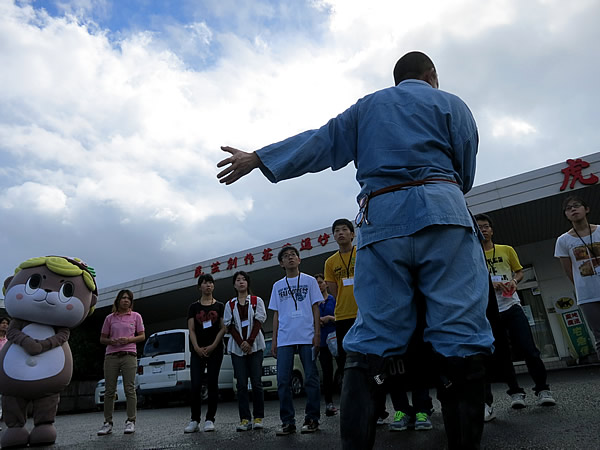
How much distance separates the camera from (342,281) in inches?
183

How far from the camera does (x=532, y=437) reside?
9.82ft

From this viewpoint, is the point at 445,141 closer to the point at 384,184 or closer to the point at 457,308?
the point at 384,184

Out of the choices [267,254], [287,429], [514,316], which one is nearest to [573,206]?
[514,316]

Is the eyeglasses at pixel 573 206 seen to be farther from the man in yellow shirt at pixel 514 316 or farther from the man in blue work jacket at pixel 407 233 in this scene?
the man in blue work jacket at pixel 407 233

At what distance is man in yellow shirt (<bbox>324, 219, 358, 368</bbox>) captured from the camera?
4.48 m

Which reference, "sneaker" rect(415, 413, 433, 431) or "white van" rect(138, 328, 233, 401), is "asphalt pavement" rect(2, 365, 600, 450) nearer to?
"sneaker" rect(415, 413, 433, 431)

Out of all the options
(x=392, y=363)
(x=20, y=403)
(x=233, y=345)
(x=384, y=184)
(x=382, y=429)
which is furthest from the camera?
(x=233, y=345)

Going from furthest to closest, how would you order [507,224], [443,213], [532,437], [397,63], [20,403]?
[507,224] → [20,403] → [532,437] → [397,63] → [443,213]

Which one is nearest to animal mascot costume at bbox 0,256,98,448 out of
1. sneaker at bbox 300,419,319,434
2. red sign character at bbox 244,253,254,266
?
sneaker at bbox 300,419,319,434

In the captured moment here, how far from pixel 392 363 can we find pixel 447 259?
1.40 feet

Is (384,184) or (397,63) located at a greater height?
(397,63)

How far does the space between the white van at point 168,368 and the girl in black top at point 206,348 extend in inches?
224

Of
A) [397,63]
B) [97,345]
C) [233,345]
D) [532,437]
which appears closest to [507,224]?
[233,345]

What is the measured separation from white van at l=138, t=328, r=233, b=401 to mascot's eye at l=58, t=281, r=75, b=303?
20.0ft
